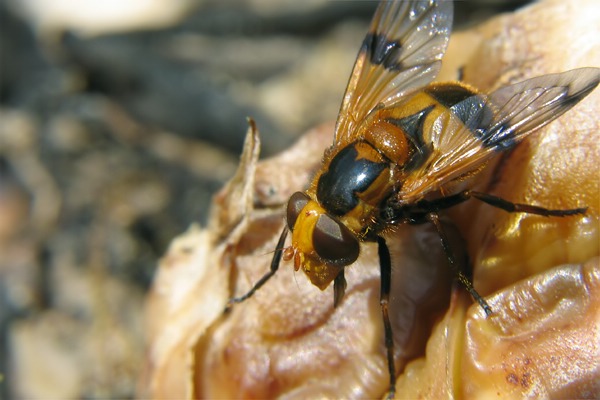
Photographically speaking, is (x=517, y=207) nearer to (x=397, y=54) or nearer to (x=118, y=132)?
(x=397, y=54)

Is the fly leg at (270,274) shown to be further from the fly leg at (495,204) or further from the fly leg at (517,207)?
the fly leg at (517,207)

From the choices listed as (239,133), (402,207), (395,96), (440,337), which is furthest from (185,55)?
(440,337)

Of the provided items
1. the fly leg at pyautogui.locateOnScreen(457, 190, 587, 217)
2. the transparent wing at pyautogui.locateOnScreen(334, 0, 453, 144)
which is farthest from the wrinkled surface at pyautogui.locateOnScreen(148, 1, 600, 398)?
the transparent wing at pyautogui.locateOnScreen(334, 0, 453, 144)

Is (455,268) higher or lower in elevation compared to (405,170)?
lower

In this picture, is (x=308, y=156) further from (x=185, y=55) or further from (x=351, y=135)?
(x=185, y=55)

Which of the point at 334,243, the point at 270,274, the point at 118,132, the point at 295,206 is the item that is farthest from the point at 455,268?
the point at 118,132

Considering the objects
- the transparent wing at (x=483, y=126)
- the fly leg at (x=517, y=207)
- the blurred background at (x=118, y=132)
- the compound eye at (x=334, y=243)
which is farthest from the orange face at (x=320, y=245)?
the blurred background at (x=118, y=132)

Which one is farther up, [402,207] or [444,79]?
[444,79]
